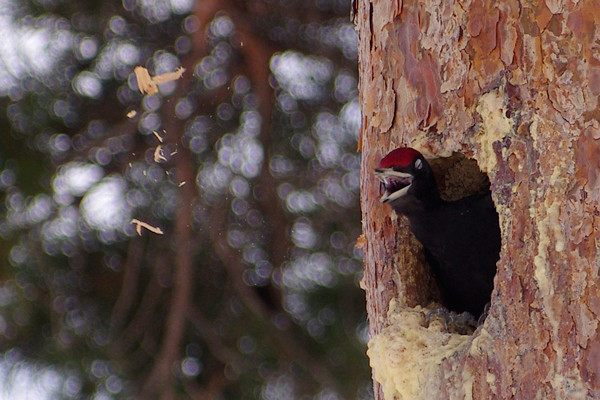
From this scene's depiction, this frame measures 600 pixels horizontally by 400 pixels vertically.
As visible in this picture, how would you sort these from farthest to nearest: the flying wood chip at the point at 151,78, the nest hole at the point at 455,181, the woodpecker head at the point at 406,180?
1. the flying wood chip at the point at 151,78
2. the nest hole at the point at 455,181
3. the woodpecker head at the point at 406,180

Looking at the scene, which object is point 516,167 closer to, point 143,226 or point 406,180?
point 406,180

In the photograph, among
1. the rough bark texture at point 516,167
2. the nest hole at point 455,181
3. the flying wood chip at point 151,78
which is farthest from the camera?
the flying wood chip at point 151,78

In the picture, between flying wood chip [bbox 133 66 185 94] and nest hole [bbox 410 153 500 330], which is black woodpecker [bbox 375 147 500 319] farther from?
flying wood chip [bbox 133 66 185 94]

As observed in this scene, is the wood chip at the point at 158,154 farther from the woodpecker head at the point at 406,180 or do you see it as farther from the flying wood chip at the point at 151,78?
the woodpecker head at the point at 406,180

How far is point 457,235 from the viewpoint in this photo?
158 centimetres

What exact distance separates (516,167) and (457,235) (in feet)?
1.43

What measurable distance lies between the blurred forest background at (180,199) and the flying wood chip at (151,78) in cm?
3

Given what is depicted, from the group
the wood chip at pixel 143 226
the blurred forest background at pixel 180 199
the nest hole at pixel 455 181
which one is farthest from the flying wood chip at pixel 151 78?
the nest hole at pixel 455 181

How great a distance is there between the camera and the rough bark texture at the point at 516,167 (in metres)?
1.06

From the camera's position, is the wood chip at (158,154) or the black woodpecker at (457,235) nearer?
the black woodpecker at (457,235)

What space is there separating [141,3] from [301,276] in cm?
99

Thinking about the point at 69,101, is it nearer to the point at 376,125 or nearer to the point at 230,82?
the point at 230,82

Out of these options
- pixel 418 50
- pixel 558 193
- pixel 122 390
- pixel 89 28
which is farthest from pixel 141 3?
pixel 558 193

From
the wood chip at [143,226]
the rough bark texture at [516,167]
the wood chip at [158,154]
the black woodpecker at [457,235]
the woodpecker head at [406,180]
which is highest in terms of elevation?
the rough bark texture at [516,167]
